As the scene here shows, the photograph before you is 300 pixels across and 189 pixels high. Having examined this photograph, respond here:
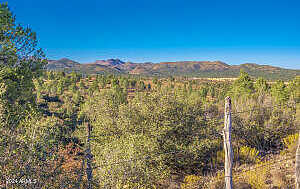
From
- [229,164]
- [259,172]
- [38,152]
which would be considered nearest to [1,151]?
[38,152]

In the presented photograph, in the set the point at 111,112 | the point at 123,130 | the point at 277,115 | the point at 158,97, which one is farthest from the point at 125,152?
the point at 277,115

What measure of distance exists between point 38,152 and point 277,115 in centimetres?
1562

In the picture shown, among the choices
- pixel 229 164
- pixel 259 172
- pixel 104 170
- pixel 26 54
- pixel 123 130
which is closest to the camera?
pixel 229 164

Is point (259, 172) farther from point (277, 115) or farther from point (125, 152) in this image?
point (277, 115)

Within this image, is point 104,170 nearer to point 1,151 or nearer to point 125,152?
point 125,152

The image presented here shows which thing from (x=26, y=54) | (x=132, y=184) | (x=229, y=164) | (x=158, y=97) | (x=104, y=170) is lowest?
(x=132, y=184)

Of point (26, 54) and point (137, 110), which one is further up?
point (26, 54)

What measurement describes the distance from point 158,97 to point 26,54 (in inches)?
289

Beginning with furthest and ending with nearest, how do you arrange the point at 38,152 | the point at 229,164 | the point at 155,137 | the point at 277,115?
1. the point at 277,115
2. the point at 155,137
3. the point at 38,152
4. the point at 229,164

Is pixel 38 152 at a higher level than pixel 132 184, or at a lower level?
higher

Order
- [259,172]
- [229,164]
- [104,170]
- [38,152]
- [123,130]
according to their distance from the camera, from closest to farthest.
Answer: [229,164]
[38,152]
[104,170]
[259,172]
[123,130]

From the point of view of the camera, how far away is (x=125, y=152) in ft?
24.8

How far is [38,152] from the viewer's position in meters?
5.22

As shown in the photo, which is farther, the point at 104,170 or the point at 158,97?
→ the point at 158,97
